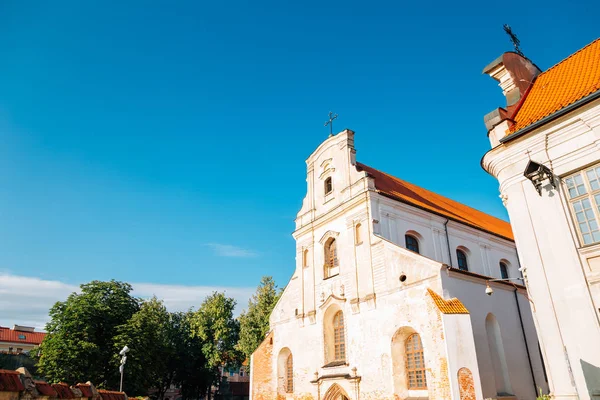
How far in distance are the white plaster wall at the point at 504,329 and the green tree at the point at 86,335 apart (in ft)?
74.8

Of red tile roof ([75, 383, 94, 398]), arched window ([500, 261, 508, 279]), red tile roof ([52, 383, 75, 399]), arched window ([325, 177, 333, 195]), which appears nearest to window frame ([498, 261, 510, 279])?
arched window ([500, 261, 508, 279])

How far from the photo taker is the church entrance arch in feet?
60.5

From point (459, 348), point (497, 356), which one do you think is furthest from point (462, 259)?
point (459, 348)

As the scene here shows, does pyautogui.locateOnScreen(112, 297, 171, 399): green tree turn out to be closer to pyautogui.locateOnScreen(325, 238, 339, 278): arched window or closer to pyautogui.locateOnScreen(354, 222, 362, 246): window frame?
pyautogui.locateOnScreen(325, 238, 339, 278): arched window

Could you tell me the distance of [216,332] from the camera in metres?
38.3

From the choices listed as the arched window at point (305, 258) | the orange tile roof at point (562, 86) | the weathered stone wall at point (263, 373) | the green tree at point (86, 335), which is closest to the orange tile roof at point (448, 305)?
the orange tile roof at point (562, 86)

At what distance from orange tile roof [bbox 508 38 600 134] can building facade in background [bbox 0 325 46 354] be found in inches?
2154

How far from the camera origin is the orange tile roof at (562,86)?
1034 centimetres

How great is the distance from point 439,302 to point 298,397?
977cm

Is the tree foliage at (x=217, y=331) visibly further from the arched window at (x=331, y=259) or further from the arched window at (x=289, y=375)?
the arched window at (x=331, y=259)

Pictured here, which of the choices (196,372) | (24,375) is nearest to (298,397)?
(24,375)

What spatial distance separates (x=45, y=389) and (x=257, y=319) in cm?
2865

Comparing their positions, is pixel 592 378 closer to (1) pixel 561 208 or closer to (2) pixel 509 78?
(1) pixel 561 208

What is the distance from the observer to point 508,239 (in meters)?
25.8
